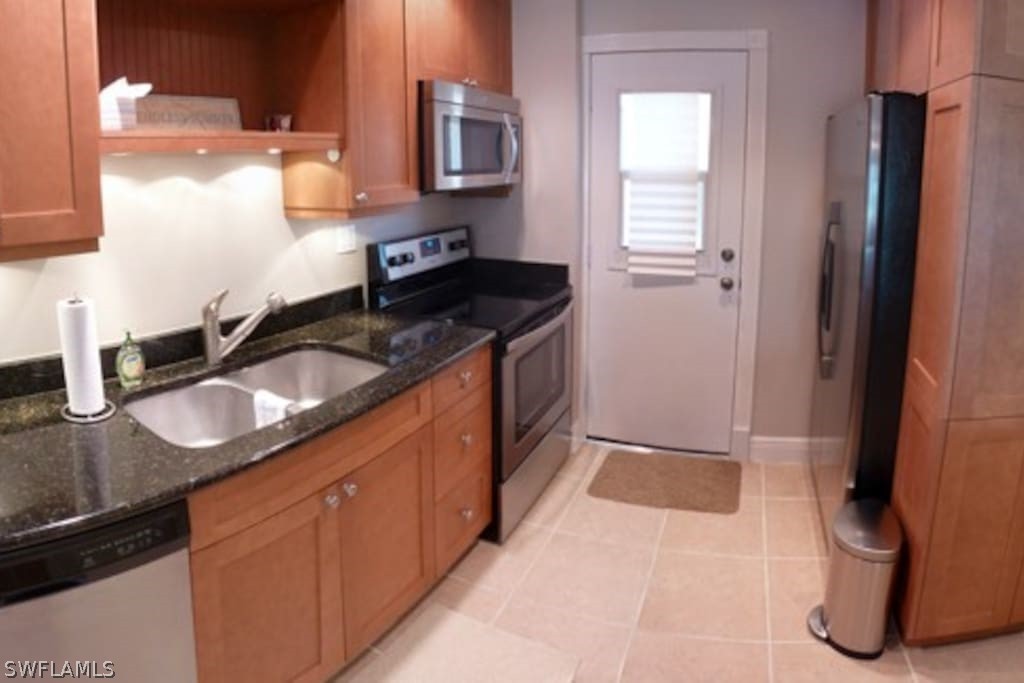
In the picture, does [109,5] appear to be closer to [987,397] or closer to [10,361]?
[10,361]

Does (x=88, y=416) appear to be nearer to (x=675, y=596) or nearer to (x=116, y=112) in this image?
(x=116, y=112)

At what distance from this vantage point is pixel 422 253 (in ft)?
11.2

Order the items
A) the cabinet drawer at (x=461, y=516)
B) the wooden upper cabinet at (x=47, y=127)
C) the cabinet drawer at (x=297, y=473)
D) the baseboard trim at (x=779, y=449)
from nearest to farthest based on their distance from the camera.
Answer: the wooden upper cabinet at (x=47, y=127) → the cabinet drawer at (x=297, y=473) → the cabinet drawer at (x=461, y=516) → the baseboard trim at (x=779, y=449)

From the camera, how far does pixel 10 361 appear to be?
1.94 meters

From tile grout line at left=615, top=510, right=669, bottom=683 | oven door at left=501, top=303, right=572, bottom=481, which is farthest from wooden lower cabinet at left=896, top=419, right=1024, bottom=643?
oven door at left=501, top=303, right=572, bottom=481

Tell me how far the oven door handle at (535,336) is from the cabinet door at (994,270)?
1473mm

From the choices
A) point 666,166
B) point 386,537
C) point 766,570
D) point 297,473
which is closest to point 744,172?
point 666,166

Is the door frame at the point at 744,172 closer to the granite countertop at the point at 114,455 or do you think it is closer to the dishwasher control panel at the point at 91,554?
the granite countertop at the point at 114,455

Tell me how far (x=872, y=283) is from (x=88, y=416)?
7.51 ft

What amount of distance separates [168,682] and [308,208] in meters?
1.52

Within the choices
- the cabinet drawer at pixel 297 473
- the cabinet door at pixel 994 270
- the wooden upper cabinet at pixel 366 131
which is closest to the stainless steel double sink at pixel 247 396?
the cabinet drawer at pixel 297 473

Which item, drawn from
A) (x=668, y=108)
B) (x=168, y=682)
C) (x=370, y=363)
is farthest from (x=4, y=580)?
(x=668, y=108)

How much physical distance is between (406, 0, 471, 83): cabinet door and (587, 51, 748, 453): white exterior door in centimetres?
88

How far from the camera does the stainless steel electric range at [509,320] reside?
3.01 meters
